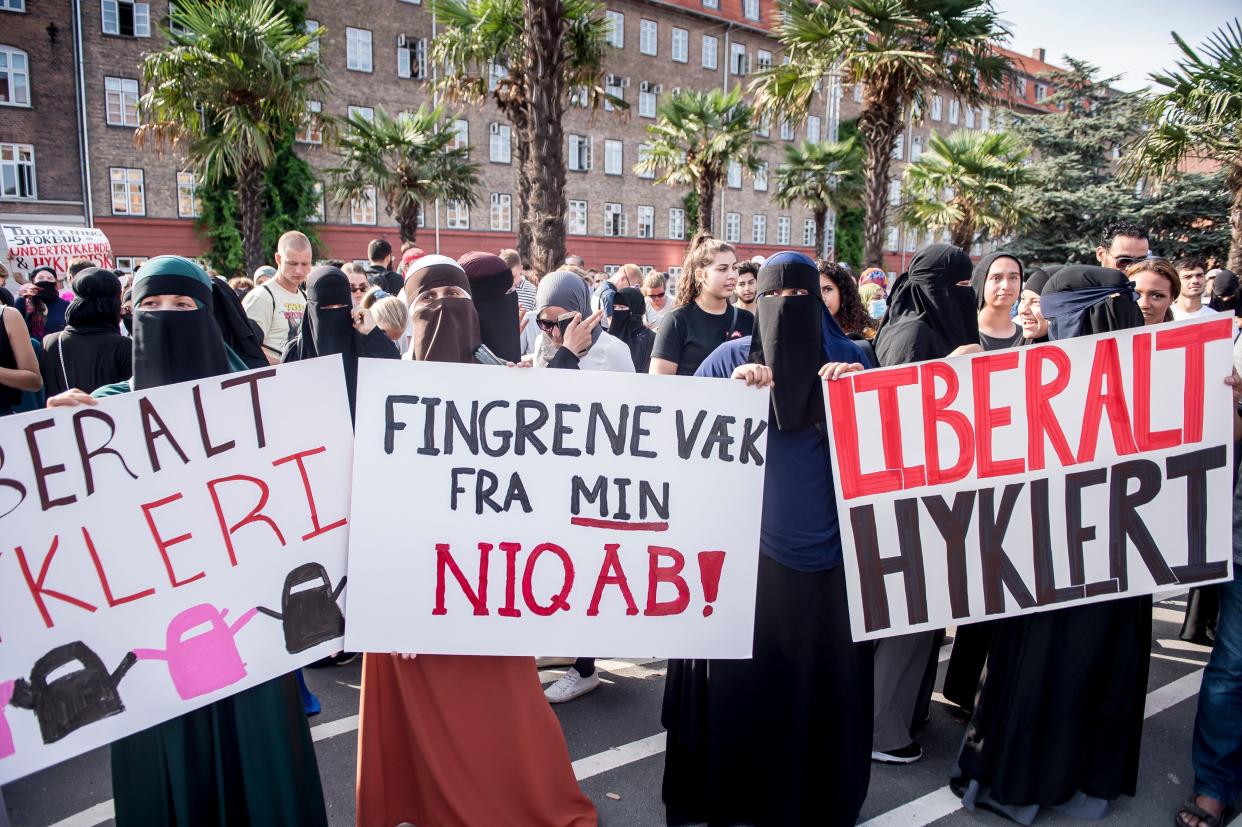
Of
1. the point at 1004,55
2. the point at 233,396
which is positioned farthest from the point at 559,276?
the point at 1004,55

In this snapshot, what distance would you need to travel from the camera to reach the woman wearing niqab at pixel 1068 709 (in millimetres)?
3043

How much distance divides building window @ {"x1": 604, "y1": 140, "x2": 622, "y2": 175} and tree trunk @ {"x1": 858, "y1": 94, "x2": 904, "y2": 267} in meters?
23.0

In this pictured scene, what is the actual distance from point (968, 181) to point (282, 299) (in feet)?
56.5

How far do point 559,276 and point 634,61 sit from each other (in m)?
37.0

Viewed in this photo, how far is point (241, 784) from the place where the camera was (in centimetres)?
258

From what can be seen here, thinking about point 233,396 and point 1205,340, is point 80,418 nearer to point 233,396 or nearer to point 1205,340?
point 233,396

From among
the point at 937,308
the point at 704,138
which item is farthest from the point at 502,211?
the point at 937,308

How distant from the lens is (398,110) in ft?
106

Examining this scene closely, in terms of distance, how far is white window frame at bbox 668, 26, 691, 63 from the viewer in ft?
129

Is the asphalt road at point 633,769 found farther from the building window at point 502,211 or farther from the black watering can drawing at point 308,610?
the building window at point 502,211

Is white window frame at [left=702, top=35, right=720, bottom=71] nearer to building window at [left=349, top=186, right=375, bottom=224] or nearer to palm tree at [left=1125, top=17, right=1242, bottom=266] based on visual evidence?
building window at [left=349, top=186, right=375, bottom=224]

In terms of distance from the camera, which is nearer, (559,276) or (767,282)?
(767,282)

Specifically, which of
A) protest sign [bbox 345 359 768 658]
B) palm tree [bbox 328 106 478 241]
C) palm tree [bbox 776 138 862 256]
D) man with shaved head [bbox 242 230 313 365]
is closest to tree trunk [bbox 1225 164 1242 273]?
protest sign [bbox 345 359 768 658]

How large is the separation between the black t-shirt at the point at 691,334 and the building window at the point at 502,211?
31297 millimetres
